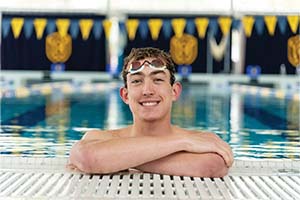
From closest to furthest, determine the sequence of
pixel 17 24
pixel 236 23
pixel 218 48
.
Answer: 1. pixel 236 23
2. pixel 17 24
3. pixel 218 48

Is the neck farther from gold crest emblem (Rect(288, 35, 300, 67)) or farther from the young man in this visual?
gold crest emblem (Rect(288, 35, 300, 67))

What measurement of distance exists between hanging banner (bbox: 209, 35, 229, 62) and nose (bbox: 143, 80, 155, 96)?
15.6 metres

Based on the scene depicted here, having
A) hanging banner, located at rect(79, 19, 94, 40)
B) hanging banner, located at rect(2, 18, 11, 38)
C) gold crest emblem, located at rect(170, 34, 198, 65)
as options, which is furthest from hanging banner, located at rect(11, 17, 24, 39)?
gold crest emblem, located at rect(170, 34, 198, 65)

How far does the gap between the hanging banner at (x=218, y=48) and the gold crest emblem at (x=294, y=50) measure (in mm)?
A: 1771

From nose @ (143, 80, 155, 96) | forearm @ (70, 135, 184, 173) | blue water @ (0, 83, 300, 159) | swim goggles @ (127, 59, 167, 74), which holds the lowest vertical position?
blue water @ (0, 83, 300, 159)

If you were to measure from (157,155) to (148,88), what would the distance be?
224mm

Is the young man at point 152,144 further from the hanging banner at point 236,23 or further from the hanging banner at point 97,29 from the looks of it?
the hanging banner at point 97,29

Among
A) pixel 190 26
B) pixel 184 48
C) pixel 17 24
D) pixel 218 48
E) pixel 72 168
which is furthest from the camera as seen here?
Result: pixel 218 48

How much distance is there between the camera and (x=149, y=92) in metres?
2.11

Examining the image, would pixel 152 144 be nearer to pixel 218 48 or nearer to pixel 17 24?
pixel 17 24

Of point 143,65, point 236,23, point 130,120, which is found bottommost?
point 130,120

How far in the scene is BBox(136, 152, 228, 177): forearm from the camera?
2.16 metres

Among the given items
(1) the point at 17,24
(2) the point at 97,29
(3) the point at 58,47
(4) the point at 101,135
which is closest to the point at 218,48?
(2) the point at 97,29

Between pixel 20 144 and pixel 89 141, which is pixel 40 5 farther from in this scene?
pixel 89 141
